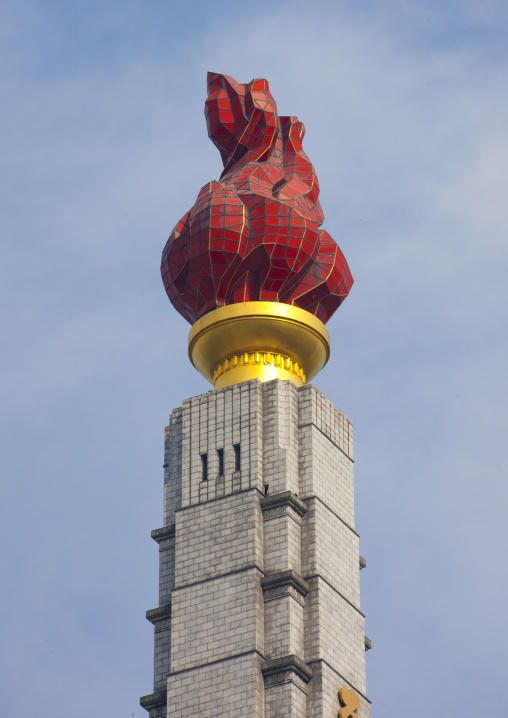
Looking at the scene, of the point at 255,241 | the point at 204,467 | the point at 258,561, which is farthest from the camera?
the point at 255,241

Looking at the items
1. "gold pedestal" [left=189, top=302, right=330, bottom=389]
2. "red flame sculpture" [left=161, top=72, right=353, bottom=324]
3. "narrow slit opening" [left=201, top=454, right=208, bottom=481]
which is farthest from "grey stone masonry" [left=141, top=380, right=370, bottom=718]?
"red flame sculpture" [left=161, top=72, right=353, bottom=324]

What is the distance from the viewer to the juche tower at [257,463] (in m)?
63.1

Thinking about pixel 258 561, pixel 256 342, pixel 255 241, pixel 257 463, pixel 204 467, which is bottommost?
pixel 258 561

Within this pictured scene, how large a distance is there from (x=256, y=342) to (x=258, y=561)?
9.58 m

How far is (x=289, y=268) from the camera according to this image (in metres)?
71.1

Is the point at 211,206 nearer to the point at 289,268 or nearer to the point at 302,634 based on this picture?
the point at 289,268

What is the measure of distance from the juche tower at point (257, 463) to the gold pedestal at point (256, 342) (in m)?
0.05

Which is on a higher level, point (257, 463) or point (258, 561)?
point (257, 463)

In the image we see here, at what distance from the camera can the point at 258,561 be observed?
64812 mm

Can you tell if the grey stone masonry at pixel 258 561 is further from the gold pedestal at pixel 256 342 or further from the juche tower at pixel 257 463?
the gold pedestal at pixel 256 342

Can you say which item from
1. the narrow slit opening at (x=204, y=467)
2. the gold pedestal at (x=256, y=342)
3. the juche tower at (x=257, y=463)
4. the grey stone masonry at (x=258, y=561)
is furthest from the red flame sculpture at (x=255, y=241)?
the narrow slit opening at (x=204, y=467)

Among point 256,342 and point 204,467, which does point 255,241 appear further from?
point 204,467

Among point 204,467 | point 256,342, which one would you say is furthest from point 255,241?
point 204,467

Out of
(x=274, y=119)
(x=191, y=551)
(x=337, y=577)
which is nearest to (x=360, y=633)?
(x=337, y=577)
